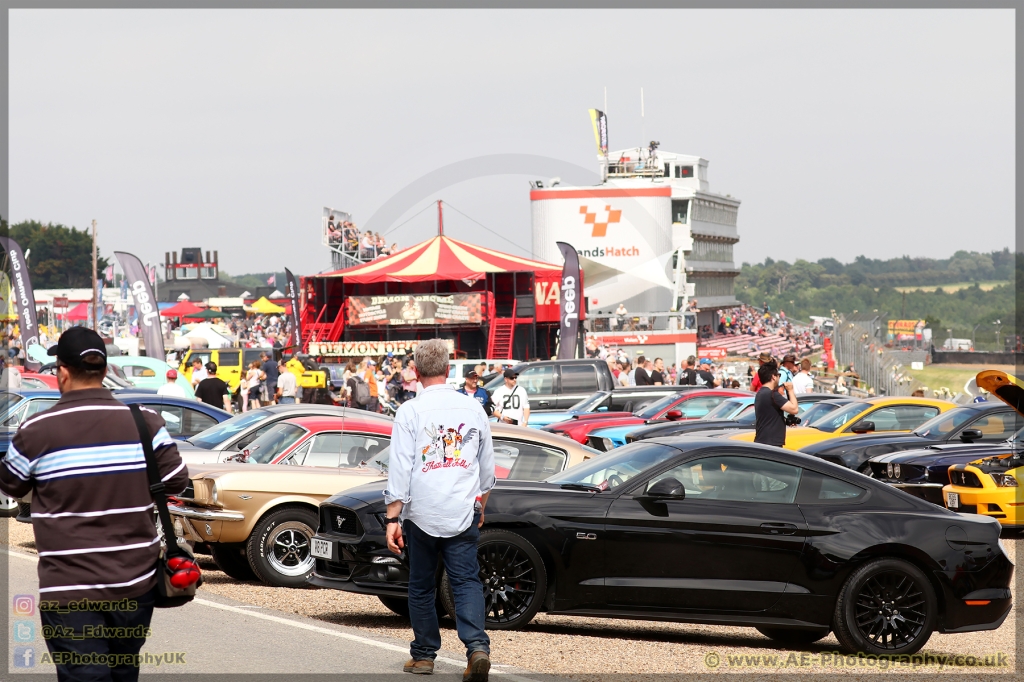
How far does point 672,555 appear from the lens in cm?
750

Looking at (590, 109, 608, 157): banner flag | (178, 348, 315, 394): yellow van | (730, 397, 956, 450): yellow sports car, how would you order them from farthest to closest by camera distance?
(590, 109, 608, 157): banner flag
(178, 348, 315, 394): yellow van
(730, 397, 956, 450): yellow sports car

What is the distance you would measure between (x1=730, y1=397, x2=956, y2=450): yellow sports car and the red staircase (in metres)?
40.2

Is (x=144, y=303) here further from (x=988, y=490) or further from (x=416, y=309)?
(x=988, y=490)

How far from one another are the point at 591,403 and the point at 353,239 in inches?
2474

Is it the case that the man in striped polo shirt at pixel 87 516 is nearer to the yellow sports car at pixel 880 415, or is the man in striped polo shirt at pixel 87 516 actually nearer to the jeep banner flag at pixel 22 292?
the yellow sports car at pixel 880 415

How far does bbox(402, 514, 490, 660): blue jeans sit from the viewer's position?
6.00m

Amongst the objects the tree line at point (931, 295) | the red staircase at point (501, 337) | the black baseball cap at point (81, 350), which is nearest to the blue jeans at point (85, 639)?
the black baseball cap at point (81, 350)

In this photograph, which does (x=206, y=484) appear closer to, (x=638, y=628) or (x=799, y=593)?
(x=638, y=628)

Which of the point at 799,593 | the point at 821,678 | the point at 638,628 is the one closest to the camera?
the point at 821,678

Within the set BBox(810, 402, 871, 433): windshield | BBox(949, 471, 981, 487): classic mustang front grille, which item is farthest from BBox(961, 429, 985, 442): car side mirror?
BBox(810, 402, 871, 433): windshield

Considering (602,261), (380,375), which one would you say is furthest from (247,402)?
(602,261)

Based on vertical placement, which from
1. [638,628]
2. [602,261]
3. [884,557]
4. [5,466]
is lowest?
[638,628]

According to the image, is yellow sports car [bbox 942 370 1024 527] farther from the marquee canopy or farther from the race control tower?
the race control tower

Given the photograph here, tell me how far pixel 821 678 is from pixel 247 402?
2248 centimetres
